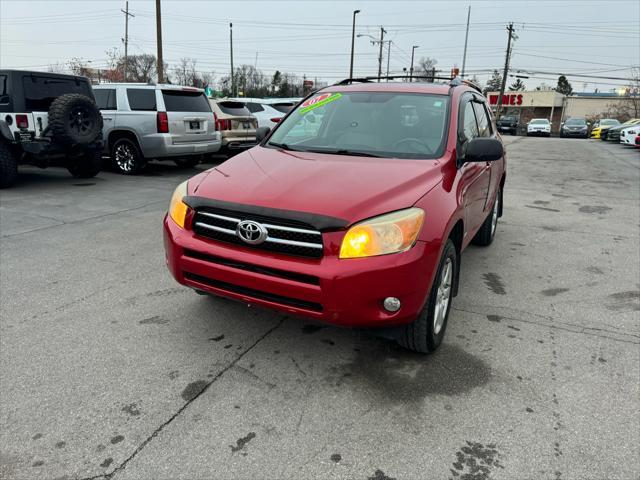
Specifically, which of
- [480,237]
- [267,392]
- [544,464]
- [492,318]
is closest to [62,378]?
[267,392]

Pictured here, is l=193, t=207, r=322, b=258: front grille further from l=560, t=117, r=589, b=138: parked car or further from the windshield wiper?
l=560, t=117, r=589, b=138: parked car

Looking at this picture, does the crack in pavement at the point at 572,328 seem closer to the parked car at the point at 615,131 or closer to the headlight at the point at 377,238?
the headlight at the point at 377,238

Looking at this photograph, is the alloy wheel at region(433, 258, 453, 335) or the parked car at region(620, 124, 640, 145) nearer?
the alloy wheel at region(433, 258, 453, 335)

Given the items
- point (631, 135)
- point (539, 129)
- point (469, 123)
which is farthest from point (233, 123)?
point (539, 129)

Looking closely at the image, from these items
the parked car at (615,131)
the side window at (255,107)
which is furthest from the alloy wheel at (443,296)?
the parked car at (615,131)

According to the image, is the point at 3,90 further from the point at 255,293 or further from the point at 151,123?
the point at 255,293

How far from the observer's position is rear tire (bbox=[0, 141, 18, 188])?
8.05 metres

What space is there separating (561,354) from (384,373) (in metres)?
1.26

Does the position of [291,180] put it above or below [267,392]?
above

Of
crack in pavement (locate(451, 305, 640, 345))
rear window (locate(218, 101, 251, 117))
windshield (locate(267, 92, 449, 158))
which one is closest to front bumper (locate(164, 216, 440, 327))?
windshield (locate(267, 92, 449, 158))

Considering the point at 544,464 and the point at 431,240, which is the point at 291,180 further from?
the point at 544,464

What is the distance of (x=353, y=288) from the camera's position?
8.11 feet

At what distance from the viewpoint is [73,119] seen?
26.8 feet

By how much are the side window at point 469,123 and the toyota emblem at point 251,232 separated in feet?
6.39
